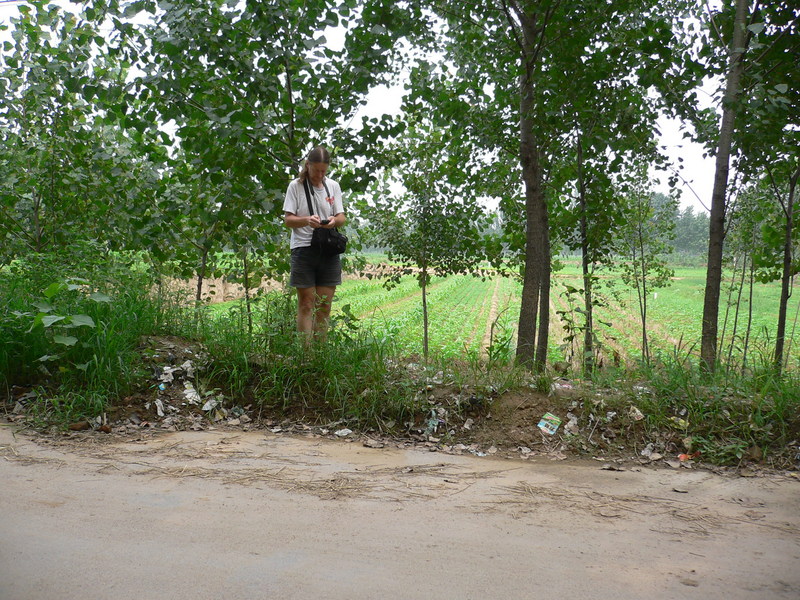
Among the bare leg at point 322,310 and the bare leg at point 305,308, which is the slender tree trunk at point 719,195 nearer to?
the bare leg at point 322,310

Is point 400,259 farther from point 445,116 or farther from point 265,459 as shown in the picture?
point 265,459

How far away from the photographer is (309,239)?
509 cm

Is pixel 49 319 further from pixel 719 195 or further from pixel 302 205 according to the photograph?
pixel 719 195

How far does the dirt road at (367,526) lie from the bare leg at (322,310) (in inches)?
53.5

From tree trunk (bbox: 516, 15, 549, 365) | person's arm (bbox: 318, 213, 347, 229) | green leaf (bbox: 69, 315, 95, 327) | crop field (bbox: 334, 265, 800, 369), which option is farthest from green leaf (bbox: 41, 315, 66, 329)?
tree trunk (bbox: 516, 15, 549, 365)

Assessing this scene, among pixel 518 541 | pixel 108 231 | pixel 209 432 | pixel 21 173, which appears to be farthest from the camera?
pixel 21 173

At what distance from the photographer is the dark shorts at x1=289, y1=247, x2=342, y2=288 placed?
16.7 feet

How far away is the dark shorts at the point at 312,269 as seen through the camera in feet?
16.7

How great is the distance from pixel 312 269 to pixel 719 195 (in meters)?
3.83

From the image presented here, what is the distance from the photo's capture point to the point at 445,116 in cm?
724

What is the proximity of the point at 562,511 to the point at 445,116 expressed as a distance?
213 inches

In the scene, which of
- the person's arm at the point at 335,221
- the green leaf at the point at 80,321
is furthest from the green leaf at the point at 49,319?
the person's arm at the point at 335,221

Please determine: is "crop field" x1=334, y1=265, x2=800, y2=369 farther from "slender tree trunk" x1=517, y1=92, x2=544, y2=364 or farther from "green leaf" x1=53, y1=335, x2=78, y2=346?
"green leaf" x1=53, y1=335, x2=78, y2=346

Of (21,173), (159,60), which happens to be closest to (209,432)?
(159,60)
